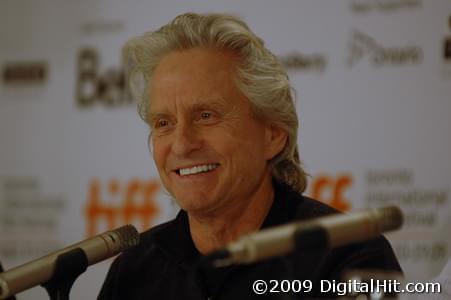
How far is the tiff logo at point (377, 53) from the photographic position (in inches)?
113

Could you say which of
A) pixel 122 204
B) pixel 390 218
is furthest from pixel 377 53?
pixel 390 218

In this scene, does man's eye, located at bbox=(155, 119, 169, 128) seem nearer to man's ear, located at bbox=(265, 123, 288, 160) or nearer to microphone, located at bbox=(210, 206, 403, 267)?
man's ear, located at bbox=(265, 123, 288, 160)

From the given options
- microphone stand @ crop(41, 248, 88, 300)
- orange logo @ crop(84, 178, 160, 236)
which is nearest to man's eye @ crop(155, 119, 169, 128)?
microphone stand @ crop(41, 248, 88, 300)

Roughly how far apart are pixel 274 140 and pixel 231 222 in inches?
9.8

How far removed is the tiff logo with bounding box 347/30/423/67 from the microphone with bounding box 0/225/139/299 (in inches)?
63.4

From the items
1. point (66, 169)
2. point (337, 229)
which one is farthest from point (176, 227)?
point (66, 169)

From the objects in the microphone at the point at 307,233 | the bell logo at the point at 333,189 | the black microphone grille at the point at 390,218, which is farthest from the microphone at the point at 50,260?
the bell logo at the point at 333,189

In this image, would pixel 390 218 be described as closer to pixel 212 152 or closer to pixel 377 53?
pixel 212 152

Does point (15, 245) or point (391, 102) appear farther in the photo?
point (15, 245)

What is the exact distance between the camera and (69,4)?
362cm

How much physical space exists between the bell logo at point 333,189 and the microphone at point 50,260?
1453 mm

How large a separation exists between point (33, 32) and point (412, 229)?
2076 mm

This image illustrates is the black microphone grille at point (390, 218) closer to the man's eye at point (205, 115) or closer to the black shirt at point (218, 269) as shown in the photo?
the black shirt at point (218, 269)

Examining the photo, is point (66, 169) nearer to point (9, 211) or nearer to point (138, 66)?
point (9, 211)
